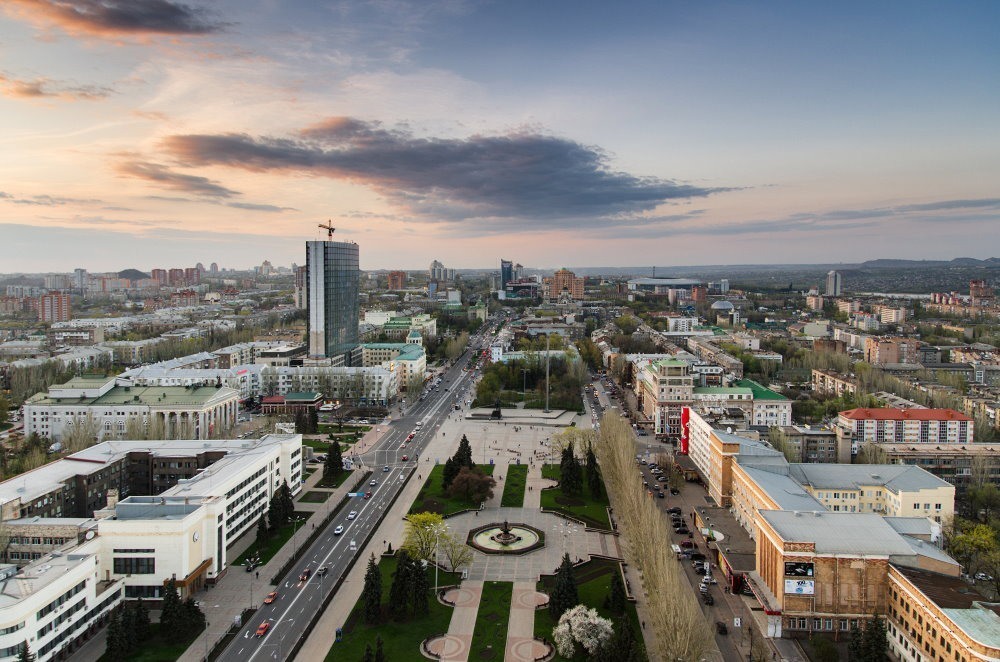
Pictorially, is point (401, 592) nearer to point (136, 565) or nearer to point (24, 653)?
point (136, 565)

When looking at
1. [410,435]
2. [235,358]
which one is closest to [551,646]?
[410,435]

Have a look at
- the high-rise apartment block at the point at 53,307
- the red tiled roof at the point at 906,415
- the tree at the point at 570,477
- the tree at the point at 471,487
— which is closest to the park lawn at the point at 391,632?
the tree at the point at 471,487

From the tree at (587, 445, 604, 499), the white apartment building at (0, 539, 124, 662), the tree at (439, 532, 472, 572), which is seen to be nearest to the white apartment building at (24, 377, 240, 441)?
the white apartment building at (0, 539, 124, 662)

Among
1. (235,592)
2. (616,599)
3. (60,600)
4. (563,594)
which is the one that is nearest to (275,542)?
(235,592)

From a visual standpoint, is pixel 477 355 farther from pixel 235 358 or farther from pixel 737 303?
pixel 737 303

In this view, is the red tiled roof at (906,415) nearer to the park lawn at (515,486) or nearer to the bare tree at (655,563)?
the bare tree at (655,563)

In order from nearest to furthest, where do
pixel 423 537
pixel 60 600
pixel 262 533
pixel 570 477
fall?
pixel 60 600 < pixel 423 537 < pixel 262 533 < pixel 570 477

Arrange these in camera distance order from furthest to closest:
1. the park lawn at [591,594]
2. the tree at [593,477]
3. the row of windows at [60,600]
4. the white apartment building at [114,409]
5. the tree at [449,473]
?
the white apartment building at [114,409] → the tree at [449,473] → the tree at [593,477] → the park lawn at [591,594] → the row of windows at [60,600]
